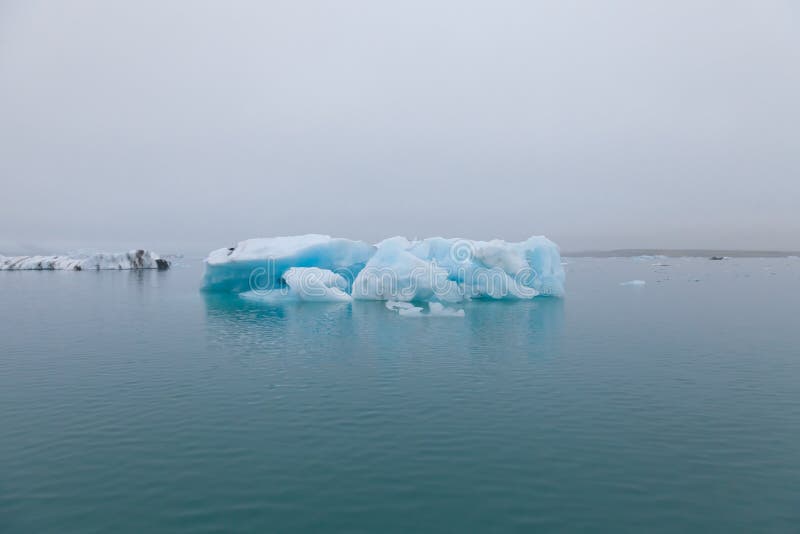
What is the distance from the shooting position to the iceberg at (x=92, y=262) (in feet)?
257

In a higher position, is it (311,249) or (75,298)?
(311,249)

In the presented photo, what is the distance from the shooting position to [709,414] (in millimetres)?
10266

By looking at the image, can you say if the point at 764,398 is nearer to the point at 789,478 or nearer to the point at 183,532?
the point at 789,478

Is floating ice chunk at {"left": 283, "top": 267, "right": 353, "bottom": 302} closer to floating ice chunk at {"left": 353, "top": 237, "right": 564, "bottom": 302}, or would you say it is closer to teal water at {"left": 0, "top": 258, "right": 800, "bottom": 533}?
floating ice chunk at {"left": 353, "top": 237, "right": 564, "bottom": 302}

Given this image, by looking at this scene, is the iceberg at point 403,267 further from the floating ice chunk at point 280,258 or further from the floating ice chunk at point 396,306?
the floating ice chunk at point 396,306

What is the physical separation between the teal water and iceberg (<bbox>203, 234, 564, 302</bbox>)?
11.3m

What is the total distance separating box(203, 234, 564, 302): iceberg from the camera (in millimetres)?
30844

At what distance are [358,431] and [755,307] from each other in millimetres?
32874

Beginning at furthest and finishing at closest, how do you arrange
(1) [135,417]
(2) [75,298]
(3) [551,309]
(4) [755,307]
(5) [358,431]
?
(2) [75,298], (4) [755,307], (3) [551,309], (1) [135,417], (5) [358,431]

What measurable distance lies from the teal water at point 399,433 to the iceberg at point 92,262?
66.1 m

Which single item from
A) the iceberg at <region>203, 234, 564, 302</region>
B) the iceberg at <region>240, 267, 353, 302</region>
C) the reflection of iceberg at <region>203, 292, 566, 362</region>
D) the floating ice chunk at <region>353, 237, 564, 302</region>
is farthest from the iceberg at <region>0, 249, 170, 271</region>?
the floating ice chunk at <region>353, 237, 564, 302</region>

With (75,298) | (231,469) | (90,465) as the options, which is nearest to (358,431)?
(231,469)

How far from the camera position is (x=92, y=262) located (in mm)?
79062

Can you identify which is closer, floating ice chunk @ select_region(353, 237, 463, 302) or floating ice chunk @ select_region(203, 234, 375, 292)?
floating ice chunk @ select_region(353, 237, 463, 302)
